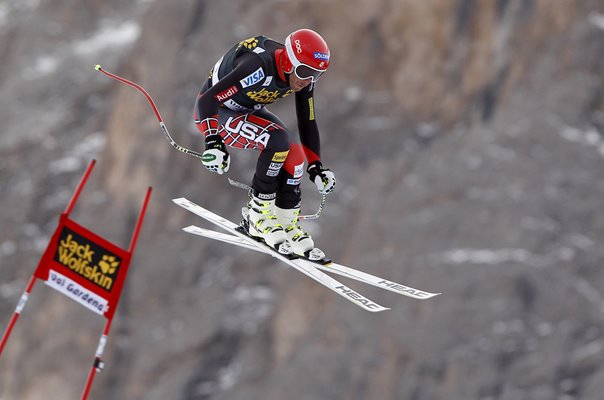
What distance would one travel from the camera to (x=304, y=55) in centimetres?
1284

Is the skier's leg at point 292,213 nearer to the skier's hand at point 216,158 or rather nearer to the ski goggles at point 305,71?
the skier's hand at point 216,158

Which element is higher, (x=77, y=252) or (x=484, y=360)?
(x=484, y=360)

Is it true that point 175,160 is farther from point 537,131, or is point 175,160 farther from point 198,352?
point 537,131

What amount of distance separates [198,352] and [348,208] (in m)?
7.61

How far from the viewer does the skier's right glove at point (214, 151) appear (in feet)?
42.3

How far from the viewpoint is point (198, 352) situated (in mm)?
41719

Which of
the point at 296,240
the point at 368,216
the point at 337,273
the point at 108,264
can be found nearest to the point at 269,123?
the point at 296,240

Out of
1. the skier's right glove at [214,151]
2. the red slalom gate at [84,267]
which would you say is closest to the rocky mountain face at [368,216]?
the red slalom gate at [84,267]

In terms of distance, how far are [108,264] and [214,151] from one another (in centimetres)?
276

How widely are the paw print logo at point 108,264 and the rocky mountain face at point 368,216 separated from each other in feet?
78.2

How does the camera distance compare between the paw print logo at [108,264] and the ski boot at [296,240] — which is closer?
the ski boot at [296,240]

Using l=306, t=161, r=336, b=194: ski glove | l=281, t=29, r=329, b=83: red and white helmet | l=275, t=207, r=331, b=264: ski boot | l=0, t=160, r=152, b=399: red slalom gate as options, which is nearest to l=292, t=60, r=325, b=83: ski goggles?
l=281, t=29, r=329, b=83: red and white helmet

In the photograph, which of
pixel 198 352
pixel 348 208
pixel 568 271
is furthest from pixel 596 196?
pixel 198 352

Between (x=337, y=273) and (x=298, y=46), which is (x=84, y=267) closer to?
(x=337, y=273)
